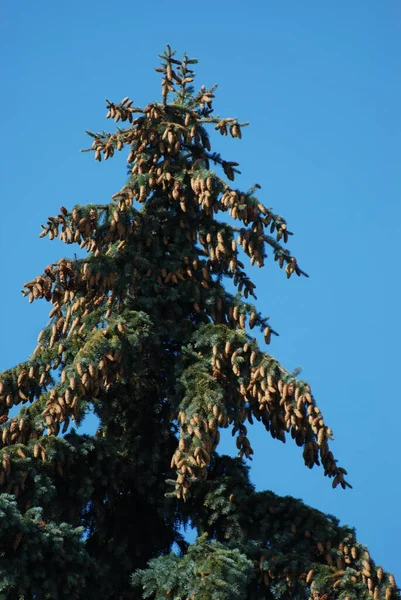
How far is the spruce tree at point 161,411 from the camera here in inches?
453

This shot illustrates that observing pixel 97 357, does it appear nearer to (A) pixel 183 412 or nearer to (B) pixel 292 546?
(A) pixel 183 412

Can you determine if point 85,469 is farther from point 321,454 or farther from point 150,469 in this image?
point 321,454

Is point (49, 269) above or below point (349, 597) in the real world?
above

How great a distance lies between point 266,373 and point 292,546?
70.1 inches

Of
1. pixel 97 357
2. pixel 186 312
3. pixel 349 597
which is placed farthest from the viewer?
pixel 186 312

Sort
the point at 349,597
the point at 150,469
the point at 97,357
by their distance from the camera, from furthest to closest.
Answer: the point at 150,469 < the point at 97,357 < the point at 349,597

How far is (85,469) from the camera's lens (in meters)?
12.7

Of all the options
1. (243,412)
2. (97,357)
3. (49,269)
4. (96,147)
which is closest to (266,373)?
(243,412)

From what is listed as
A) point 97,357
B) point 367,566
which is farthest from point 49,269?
point 367,566

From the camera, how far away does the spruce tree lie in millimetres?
11500

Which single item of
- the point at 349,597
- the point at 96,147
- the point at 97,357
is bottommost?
the point at 349,597

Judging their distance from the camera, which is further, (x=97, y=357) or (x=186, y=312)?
(x=186, y=312)

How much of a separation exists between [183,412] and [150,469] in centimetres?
119

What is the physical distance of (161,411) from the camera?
13.7 meters
